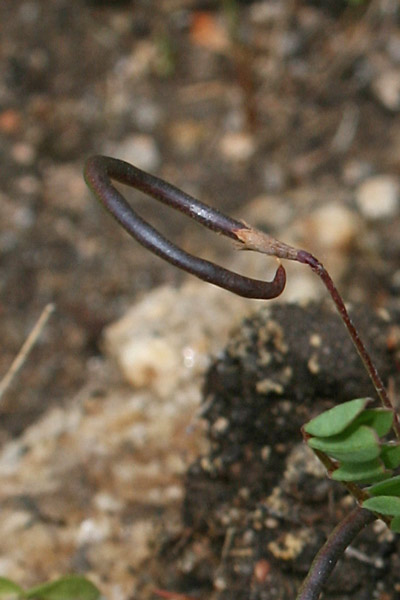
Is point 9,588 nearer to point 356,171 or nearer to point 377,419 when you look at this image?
point 377,419

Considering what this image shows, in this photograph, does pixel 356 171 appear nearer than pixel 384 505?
No

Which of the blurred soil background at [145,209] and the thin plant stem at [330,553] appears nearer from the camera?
the thin plant stem at [330,553]

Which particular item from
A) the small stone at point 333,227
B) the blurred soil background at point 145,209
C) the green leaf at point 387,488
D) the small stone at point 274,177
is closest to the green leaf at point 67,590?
the blurred soil background at point 145,209

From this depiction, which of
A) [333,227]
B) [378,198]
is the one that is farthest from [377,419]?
[378,198]

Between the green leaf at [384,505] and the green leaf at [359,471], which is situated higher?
the green leaf at [359,471]

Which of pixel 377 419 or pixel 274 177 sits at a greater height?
pixel 377 419

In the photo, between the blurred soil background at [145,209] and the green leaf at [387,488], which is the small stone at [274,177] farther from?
the green leaf at [387,488]
